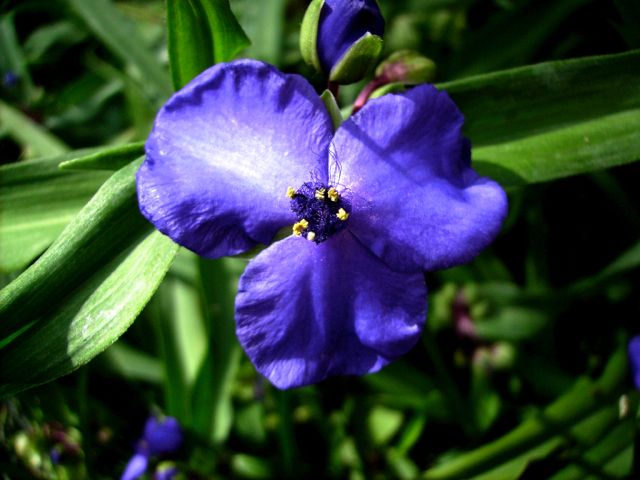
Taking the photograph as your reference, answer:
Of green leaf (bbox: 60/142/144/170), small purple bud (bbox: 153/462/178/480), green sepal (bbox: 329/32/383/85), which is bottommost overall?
small purple bud (bbox: 153/462/178/480)

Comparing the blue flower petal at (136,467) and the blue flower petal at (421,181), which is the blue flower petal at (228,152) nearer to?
the blue flower petal at (421,181)

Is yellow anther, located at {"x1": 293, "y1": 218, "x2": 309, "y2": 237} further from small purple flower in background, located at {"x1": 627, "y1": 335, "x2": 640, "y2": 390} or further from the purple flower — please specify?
small purple flower in background, located at {"x1": 627, "y1": 335, "x2": 640, "y2": 390}

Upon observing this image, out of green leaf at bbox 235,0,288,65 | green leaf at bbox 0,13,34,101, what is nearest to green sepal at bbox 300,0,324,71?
green leaf at bbox 235,0,288,65

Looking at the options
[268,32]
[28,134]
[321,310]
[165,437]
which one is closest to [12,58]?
[28,134]

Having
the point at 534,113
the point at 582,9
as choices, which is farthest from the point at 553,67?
the point at 582,9

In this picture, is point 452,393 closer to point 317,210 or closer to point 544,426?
point 544,426

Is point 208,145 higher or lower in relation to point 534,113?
higher

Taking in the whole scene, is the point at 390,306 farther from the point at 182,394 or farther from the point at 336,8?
the point at 182,394
